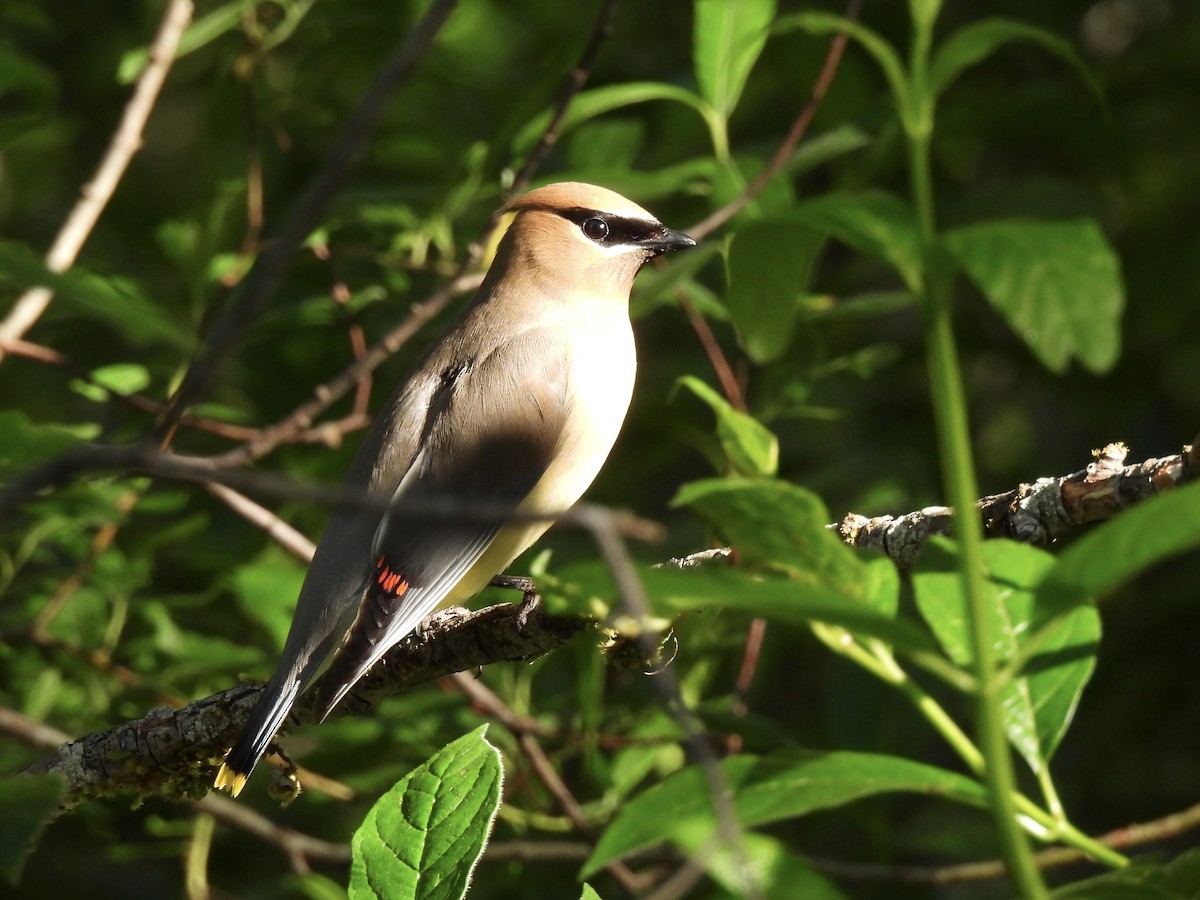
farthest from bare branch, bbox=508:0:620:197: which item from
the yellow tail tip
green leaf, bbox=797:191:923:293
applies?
green leaf, bbox=797:191:923:293

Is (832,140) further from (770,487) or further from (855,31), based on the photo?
(770,487)

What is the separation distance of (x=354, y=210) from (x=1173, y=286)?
2496mm

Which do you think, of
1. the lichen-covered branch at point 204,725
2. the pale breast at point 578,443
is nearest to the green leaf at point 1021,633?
the lichen-covered branch at point 204,725

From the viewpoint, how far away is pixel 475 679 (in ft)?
12.5

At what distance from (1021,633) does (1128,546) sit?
32 cm

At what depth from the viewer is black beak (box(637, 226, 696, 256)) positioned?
4.00m

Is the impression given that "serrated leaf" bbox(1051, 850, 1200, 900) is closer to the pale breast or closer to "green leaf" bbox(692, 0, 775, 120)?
"green leaf" bbox(692, 0, 775, 120)

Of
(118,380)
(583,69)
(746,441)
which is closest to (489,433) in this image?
(118,380)

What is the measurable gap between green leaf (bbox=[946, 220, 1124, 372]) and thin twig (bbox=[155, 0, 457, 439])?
1.71ft

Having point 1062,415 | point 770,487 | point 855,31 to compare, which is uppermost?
point 855,31

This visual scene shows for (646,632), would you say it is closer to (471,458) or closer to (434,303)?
(434,303)

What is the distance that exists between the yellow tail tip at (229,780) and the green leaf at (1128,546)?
2.09m

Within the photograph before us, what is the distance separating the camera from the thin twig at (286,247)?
1128 millimetres

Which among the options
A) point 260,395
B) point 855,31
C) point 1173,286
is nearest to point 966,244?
point 855,31
